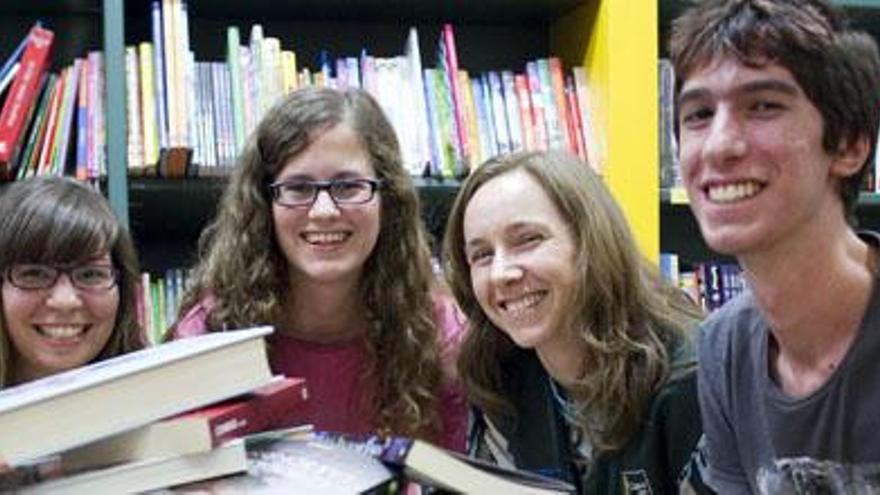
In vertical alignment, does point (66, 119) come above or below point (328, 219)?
above

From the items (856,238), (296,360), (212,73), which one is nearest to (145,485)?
(856,238)

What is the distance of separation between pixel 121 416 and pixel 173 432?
4cm

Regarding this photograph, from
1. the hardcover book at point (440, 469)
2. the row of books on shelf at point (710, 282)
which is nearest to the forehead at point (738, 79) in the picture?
the hardcover book at point (440, 469)

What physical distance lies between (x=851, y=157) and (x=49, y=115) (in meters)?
1.37

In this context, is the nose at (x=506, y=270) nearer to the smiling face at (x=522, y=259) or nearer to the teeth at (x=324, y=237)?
the smiling face at (x=522, y=259)

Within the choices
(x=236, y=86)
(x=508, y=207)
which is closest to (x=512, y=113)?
(x=236, y=86)

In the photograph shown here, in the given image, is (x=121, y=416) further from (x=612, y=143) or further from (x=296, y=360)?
(x=612, y=143)

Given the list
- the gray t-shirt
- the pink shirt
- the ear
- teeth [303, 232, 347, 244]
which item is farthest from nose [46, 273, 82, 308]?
the ear

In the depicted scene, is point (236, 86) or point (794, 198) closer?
point (794, 198)

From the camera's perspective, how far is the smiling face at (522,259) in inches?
51.0

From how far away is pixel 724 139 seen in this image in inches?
35.0

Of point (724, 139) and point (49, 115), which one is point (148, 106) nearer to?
point (49, 115)

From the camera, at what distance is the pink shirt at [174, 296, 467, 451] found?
4.93ft

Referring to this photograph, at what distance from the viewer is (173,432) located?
0.76 metres
